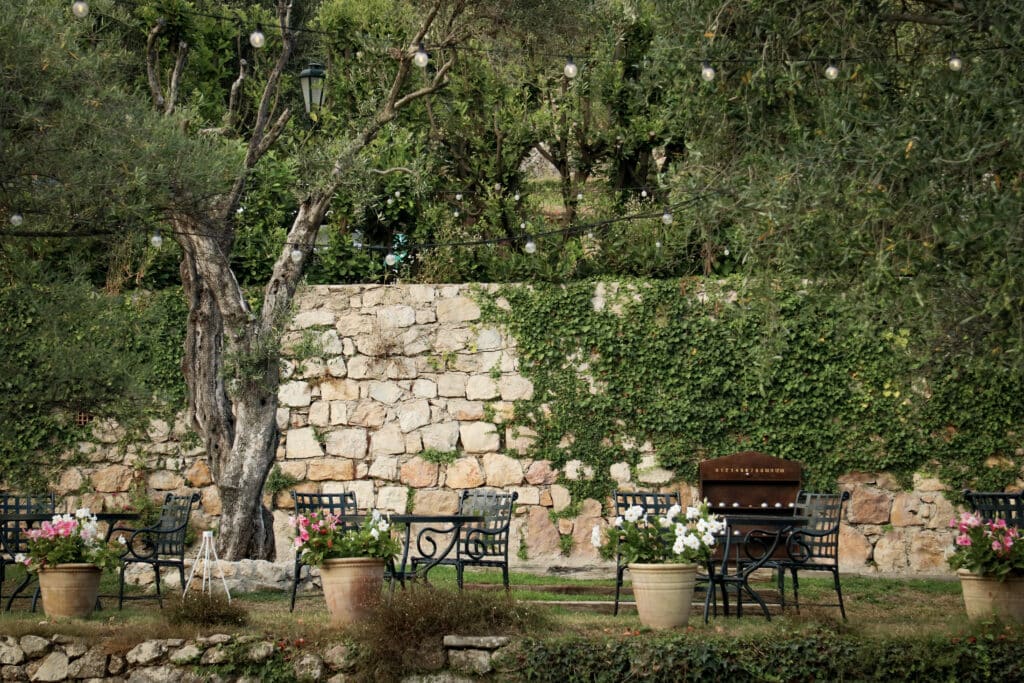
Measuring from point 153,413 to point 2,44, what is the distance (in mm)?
5195

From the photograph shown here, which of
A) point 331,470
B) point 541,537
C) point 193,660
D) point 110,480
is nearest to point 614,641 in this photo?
point 193,660

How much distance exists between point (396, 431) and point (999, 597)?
6.05 metres

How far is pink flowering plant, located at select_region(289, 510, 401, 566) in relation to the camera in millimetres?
7520

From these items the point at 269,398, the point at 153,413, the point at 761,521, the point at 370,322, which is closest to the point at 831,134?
the point at 761,521

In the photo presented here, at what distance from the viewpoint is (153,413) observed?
11859mm

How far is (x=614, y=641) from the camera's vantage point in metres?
6.84

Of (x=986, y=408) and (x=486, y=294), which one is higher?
(x=486, y=294)

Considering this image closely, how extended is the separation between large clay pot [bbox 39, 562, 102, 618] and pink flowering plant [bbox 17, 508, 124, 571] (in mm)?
55

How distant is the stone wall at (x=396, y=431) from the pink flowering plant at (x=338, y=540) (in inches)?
149

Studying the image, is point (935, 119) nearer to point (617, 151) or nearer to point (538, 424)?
point (538, 424)

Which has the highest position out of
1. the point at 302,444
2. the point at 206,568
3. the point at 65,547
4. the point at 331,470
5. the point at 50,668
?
the point at 302,444

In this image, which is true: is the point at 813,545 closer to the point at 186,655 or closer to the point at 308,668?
the point at 308,668

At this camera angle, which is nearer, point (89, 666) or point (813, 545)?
point (89, 666)

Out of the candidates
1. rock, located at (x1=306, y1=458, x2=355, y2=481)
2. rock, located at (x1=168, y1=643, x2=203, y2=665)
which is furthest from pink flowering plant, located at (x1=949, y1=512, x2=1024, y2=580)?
rock, located at (x1=306, y1=458, x2=355, y2=481)
